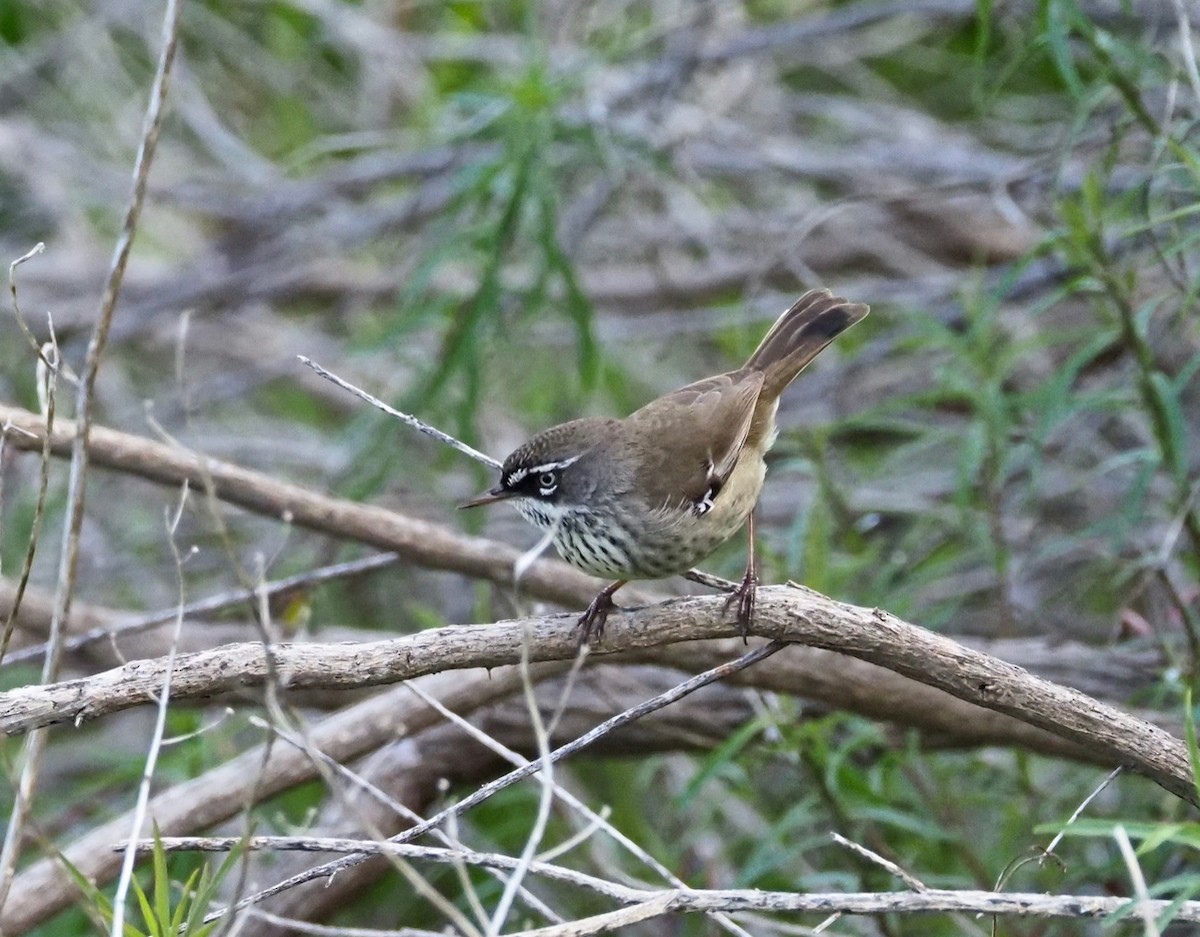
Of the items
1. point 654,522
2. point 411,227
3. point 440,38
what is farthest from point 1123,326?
point 440,38

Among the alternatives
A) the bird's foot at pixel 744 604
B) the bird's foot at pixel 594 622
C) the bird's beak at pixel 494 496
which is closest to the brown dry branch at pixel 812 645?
the bird's foot at pixel 744 604

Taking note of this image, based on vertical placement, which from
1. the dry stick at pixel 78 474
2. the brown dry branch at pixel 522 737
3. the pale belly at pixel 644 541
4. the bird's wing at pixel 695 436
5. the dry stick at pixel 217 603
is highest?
the dry stick at pixel 78 474

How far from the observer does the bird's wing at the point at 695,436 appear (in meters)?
3.64

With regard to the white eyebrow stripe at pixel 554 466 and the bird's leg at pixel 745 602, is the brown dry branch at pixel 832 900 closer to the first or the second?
the bird's leg at pixel 745 602

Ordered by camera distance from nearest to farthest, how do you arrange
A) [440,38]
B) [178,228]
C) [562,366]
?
[562,366], [440,38], [178,228]

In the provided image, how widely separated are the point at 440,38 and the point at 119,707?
252 inches

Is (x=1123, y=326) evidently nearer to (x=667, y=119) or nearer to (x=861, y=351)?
(x=861, y=351)

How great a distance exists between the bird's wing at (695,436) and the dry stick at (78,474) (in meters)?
1.40

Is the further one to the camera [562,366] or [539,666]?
[562,366]

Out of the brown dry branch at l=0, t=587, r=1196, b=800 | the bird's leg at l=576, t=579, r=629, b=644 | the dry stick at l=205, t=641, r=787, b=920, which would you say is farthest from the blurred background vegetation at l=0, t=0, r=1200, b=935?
the dry stick at l=205, t=641, r=787, b=920

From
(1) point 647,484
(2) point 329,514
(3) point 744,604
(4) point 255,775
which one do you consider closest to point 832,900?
(3) point 744,604

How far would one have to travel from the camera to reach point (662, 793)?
19.8 ft

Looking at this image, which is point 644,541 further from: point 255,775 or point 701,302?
point 701,302

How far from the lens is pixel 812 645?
285cm
